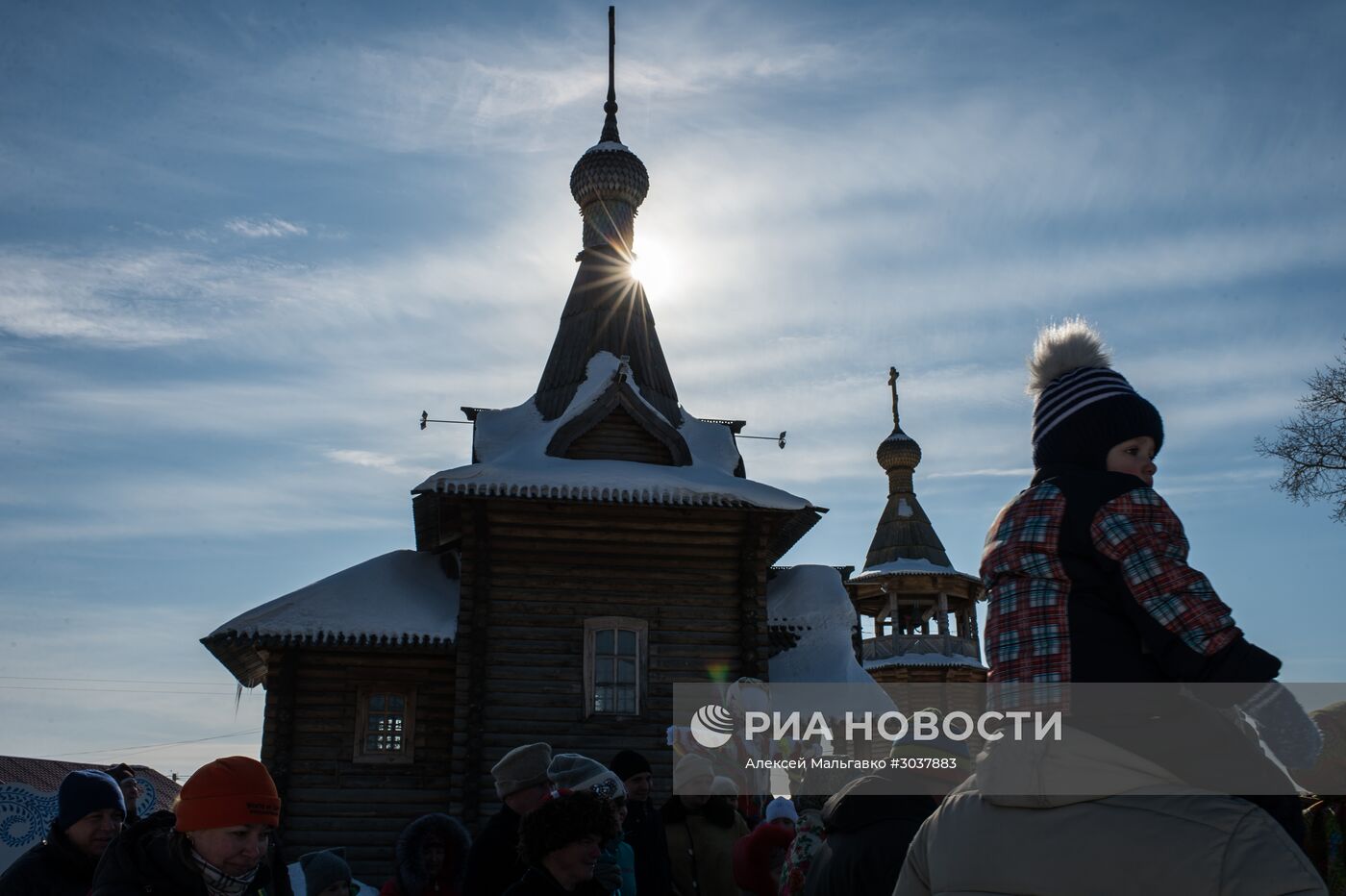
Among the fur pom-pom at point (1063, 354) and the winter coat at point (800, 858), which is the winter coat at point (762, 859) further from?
the fur pom-pom at point (1063, 354)

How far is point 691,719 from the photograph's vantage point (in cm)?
1409

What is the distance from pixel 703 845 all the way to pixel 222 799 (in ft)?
12.5

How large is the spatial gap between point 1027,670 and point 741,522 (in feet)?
42.6

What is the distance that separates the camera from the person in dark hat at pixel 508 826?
15.3 ft

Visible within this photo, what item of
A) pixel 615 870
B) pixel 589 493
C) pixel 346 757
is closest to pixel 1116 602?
pixel 615 870

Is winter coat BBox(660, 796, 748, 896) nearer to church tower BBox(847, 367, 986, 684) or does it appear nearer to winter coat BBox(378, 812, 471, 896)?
winter coat BBox(378, 812, 471, 896)

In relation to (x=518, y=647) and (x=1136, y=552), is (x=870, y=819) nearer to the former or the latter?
(x=1136, y=552)

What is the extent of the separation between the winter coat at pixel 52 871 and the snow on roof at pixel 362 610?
9507 millimetres

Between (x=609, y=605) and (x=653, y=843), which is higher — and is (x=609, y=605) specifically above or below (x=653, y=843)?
above

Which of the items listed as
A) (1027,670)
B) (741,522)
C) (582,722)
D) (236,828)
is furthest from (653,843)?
(741,522)

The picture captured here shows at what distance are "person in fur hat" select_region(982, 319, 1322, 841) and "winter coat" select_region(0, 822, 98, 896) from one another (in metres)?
3.88

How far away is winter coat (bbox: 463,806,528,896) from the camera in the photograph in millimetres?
4660

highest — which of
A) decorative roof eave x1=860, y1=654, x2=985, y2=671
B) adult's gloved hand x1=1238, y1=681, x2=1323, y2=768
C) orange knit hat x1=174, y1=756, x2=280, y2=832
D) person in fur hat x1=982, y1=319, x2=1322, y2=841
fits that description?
decorative roof eave x1=860, y1=654, x2=985, y2=671

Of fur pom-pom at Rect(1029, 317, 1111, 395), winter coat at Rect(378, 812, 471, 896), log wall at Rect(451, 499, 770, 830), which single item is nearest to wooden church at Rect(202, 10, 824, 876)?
log wall at Rect(451, 499, 770, 830)
